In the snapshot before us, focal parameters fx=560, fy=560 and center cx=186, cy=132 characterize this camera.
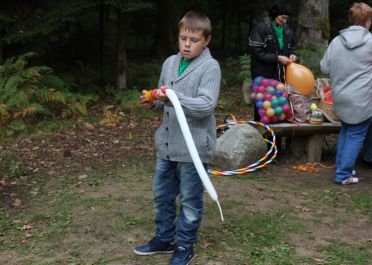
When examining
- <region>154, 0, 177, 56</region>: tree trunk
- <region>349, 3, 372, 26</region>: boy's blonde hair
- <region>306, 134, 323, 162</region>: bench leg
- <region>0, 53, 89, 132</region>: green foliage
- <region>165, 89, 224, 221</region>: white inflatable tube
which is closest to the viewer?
<region>165, 89, 224, 221</region>: white inflatable tube

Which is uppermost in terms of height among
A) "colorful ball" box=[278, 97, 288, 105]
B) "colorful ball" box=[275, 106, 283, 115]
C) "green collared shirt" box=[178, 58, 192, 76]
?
"green collared shirt" box=[178, 58, 192, 76]

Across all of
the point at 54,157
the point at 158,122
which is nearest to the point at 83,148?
the point at 54,157

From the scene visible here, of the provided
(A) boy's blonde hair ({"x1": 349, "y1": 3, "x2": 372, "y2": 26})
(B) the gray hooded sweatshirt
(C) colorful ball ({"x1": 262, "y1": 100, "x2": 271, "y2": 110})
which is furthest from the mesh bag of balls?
(A) boy's blonde hair ({"x1": 349, "y1": 3, "x2": 372, "y2": 26})

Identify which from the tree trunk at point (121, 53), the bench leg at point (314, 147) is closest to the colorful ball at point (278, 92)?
the bench leg at point (314, 147)

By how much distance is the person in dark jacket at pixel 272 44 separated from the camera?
664 cm

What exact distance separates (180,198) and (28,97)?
18.9 ft

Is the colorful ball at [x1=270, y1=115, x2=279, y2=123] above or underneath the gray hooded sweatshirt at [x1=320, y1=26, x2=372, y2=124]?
underneath

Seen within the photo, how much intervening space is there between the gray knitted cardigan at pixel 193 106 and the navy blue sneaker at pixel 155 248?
0.72 metres

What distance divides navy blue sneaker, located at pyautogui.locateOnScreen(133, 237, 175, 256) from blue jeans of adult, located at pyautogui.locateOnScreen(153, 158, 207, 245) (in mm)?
67

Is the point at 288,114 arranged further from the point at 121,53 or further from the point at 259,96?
the point at 121,53

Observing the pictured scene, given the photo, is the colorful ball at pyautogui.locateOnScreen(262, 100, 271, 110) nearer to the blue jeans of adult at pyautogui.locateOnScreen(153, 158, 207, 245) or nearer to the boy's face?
the blue jeans of adult at pyautogui.locateOnScreen(153, 158, 207, 245)

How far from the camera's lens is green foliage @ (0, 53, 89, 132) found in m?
8.60

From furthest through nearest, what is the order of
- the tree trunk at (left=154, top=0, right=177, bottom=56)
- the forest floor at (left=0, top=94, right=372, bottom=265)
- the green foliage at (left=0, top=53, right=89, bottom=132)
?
the tree trunk at (left=154, top=0, right=177, bottom=56) → the green foliage at (left=0, top=53, right=89, bottom=132) → the forest floor at (left=0, top=94, right=372, bottom=265)

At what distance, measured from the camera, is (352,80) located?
6.02 metres
